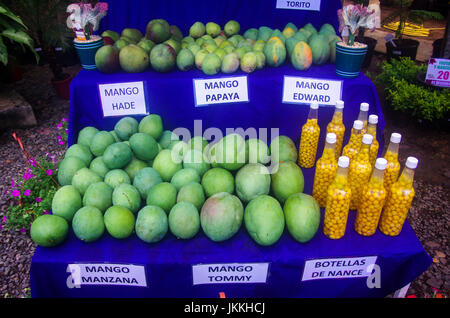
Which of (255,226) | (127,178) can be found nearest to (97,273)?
(127,178)

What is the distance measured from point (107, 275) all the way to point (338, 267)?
1003 millimetres

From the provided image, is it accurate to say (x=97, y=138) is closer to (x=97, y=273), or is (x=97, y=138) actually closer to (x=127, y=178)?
(x=127, y=178)

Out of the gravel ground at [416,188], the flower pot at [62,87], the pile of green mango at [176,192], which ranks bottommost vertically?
the gravel ground at [416,188]

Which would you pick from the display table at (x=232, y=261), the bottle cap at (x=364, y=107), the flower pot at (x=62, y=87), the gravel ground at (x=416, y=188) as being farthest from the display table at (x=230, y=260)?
the flower pot at (x=62, y=87)

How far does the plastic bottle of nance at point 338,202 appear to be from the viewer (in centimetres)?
124

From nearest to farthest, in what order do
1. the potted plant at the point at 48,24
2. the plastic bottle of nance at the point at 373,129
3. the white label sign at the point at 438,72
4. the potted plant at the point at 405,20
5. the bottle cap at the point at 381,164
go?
1. the bottle cap at the point at 381,164
2. the plastic bottle of nance at the point at 373,129
3. the white label sign at the point at 438,72
4. the potted plant at the point at 48,24
5. the potted plant at the point at 405,20

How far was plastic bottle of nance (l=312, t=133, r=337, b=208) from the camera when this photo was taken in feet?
4.57

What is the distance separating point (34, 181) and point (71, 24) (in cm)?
129

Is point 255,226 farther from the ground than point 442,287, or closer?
farther from the ground

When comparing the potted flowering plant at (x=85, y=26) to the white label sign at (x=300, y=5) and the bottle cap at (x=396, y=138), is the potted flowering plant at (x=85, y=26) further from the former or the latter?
the bottle cap at (x=396, y=138)

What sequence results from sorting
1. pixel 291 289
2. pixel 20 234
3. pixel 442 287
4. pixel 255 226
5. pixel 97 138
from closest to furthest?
pixel 255 226 < pixel 291 289 < pixel 97 138 < pixel 442 287 < pixel 20 234

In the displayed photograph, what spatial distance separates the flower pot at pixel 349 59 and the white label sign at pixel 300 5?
794 millimetres
